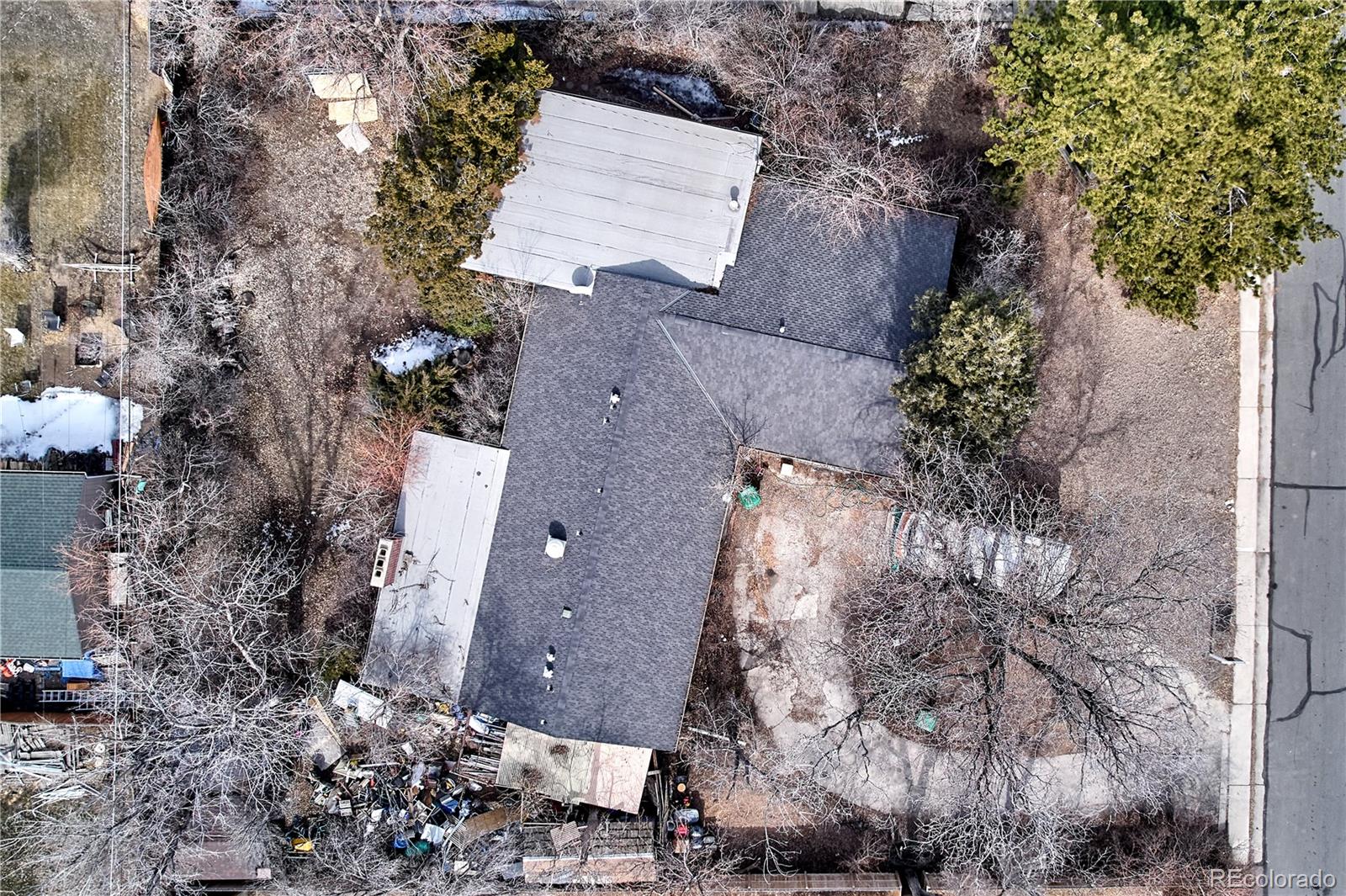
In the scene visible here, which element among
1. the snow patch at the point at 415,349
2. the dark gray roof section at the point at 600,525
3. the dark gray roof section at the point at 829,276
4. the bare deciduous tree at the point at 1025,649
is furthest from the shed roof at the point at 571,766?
the dark gray roof section at the point at 829,276

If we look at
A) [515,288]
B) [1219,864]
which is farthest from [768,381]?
[1219,864]

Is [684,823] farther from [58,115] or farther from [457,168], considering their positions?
[58,115]


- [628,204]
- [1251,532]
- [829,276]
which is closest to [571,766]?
[829,276]

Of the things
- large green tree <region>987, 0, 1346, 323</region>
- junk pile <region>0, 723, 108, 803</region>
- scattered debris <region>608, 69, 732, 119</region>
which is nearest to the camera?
large green tree <region>987, 0, 1346, 323</region>

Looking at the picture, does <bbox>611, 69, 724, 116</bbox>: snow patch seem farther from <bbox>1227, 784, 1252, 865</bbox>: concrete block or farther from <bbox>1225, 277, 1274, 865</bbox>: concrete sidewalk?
<bbox>1227, 784, 1252, 865</bbox>: concrete block

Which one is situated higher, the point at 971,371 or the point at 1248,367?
the point at 1248,367

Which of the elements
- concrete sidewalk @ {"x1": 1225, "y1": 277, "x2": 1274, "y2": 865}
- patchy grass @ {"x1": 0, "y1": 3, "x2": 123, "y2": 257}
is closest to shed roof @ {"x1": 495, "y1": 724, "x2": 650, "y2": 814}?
concrete sidewalk @ {"x1": 1225, "y1": 277, "x2": 1274, "y2": 865}
